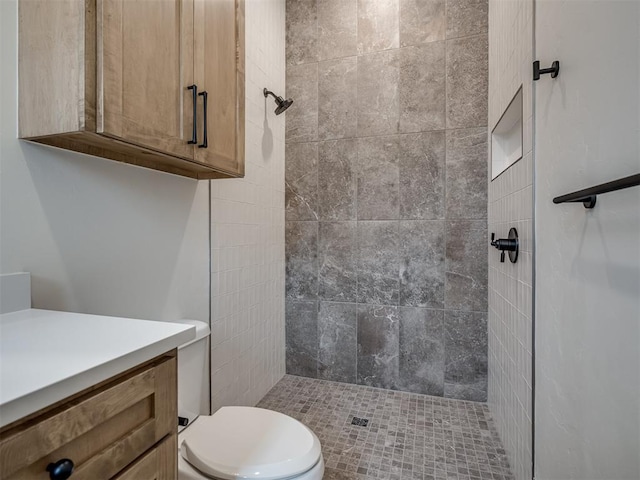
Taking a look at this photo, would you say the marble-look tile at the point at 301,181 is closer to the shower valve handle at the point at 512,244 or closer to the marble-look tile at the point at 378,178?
the marble-look tile at the point at 378,178

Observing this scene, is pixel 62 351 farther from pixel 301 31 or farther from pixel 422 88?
pixel 301 31

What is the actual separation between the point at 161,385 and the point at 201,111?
861mm

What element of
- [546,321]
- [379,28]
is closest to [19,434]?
[546,321]

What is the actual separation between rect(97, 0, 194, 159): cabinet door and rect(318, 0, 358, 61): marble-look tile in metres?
1.52

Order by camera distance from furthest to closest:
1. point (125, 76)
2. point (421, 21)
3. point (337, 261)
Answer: point (337, 261), point (421, 21), point (125, 76)

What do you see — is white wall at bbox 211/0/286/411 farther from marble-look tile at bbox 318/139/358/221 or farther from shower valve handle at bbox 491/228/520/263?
shower valve handle at bbox 491/228/520/263

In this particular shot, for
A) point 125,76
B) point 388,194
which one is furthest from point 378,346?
point 125,76

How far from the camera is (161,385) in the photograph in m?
0.66

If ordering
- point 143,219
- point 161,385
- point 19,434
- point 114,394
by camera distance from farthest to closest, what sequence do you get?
point 143,219, point 161,385, point 114,394, point 19,434

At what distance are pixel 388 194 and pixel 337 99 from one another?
2.54 ft

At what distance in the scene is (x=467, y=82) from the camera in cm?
208

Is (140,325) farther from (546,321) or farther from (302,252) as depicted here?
(302,252)

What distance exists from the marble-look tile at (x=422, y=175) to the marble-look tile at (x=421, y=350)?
661 mm

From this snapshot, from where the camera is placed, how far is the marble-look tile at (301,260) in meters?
2.43
